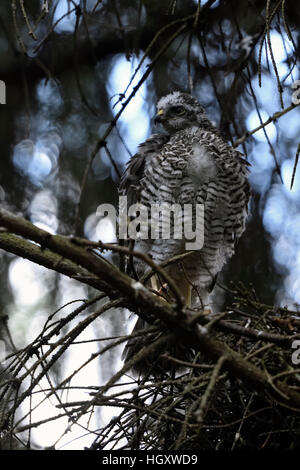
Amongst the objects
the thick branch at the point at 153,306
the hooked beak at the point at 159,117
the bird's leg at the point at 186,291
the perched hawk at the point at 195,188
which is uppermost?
the hooked beak at the point at 159,117

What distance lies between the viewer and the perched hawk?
394 cm

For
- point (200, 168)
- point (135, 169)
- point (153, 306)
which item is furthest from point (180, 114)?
point (153, 306)

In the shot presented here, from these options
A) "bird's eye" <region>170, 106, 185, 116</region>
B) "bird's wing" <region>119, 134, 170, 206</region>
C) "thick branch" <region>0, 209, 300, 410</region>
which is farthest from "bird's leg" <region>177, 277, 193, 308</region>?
"thick branch" <region>0, 209, 300, 410</region>

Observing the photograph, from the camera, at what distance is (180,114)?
4598mm

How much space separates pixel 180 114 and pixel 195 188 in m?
0.90

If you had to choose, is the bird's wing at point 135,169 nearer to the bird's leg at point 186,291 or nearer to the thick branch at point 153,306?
the bird's leg at point 186,291

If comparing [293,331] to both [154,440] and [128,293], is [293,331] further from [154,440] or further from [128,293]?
[128,293]

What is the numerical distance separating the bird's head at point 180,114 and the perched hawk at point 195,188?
0.36 ft

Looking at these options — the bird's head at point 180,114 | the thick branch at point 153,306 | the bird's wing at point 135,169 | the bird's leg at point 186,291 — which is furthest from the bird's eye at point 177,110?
the thick branch at point 153,306

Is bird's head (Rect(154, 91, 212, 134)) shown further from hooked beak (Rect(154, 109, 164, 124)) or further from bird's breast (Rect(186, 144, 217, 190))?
bird's breast (Rect(186, 144, 217, 190))

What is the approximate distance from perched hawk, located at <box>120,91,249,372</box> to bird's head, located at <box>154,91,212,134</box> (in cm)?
11

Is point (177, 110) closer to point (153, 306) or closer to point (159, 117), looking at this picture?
point (159, 117)

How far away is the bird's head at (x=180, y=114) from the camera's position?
4.58 meters
